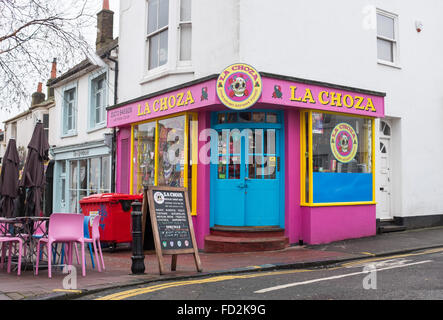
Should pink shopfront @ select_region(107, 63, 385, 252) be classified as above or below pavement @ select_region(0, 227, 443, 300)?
above

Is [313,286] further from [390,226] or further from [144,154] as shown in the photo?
[144,154]

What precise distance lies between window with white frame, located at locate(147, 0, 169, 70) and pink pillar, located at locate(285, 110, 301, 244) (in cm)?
389

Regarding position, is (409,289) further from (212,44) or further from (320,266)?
(212,44)

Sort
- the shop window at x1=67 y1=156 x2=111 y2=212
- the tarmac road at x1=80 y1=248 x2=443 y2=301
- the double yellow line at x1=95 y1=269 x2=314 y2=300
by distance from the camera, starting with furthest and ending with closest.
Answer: the shop window at x1=67 y1=156 x2=111 y2=212
the double yellow line at x1=95 y1=269 x2=314 y2=300
the tarmac road at x1=80 y1=248 x2=443 y2=301

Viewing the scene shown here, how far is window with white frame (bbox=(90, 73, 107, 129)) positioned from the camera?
16620mm

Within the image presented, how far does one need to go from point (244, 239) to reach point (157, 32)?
6.18m

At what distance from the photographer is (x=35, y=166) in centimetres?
952

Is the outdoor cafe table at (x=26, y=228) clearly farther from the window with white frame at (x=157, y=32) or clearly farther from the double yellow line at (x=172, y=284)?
the window with white frame at (x=157, y=32)

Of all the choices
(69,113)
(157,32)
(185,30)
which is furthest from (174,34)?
(69,113)

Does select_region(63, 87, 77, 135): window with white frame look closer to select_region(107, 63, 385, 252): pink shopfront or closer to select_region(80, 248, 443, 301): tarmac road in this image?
select_region(107, 63, 385, 252): pink shopfront

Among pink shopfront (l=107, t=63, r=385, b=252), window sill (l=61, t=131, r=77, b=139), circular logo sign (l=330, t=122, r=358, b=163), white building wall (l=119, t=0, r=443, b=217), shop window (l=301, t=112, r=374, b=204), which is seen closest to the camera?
pink shopfront (l=107, t=63, r=385, b=252)

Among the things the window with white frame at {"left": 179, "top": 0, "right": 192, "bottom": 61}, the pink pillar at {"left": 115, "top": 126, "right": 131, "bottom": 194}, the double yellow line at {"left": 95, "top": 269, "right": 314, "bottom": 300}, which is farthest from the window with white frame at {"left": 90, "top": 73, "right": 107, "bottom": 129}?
the double yellow line at {"left": 95, "top": 269, "right": 314, "bottom": 300}
